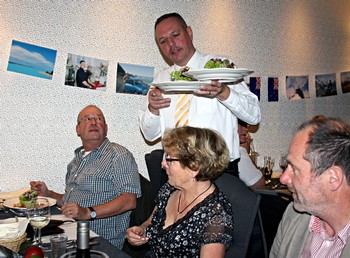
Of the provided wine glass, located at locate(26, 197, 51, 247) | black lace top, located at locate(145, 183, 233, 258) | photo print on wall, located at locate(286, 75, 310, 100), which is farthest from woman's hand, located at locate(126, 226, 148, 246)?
photo print on wall, located at locate(286, 75, 310, 100)

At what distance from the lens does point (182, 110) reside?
8.67 ft

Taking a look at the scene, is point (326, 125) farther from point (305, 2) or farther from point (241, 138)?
point (305, 2)

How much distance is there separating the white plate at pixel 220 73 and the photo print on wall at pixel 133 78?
1.48 metres

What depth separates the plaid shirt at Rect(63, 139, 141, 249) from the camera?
8.55 feet

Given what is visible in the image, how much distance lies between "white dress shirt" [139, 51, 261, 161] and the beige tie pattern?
30 millimetres

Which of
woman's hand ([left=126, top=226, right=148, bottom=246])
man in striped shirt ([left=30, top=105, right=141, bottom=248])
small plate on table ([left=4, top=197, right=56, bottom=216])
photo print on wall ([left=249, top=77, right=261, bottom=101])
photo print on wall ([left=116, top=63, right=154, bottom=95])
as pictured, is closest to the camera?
woman's hand ([left=126, top=226, right=148, bottom=246])

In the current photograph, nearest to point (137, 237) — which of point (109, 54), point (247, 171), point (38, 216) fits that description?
point (38, 216)

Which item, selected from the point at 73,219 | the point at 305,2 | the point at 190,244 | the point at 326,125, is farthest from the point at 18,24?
the point at 305,2

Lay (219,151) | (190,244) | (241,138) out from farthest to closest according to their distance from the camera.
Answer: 1. (241,138)
2. (219,151)
3. (190,244)

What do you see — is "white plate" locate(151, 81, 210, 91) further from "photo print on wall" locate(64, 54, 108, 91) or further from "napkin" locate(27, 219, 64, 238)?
"photo print on wall" locate(64, 54, 108, 91)

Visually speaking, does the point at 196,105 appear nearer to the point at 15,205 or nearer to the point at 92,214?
the point at 92,214

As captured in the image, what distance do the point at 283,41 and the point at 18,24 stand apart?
2.62 metres

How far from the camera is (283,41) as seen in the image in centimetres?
438

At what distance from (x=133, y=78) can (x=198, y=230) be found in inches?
78.1
